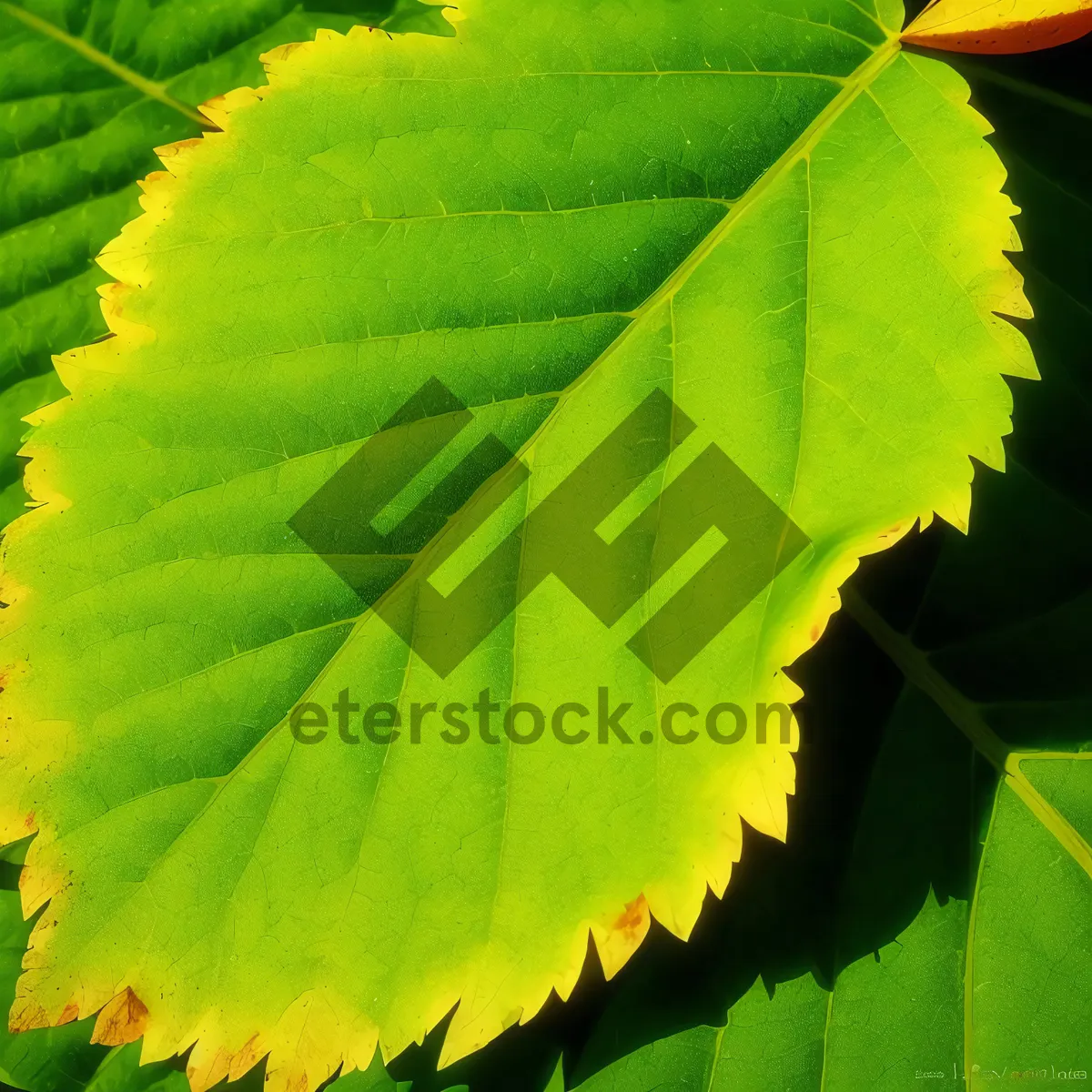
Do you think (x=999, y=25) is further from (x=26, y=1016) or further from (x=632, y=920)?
(x=26, y=1016)

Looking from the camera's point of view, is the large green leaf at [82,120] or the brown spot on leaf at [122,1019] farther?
the large green leaf at [82,120]

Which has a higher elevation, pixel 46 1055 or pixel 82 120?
pixel 82 120

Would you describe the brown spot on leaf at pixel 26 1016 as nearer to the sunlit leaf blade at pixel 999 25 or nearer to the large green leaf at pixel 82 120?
the large green leaf at pixel 82 120


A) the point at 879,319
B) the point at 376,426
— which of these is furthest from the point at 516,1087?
the point at 879,319

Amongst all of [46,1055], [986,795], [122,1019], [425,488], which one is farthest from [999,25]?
[46,1055]

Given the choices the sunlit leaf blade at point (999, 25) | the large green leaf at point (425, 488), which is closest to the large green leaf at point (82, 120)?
the large green leaf at point (425, 488)

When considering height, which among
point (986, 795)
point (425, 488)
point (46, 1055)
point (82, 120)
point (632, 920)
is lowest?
point (986, 795)

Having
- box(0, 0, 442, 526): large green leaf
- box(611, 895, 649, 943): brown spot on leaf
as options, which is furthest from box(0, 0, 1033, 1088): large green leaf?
box(0, 0, 442, 526): large green leaf
